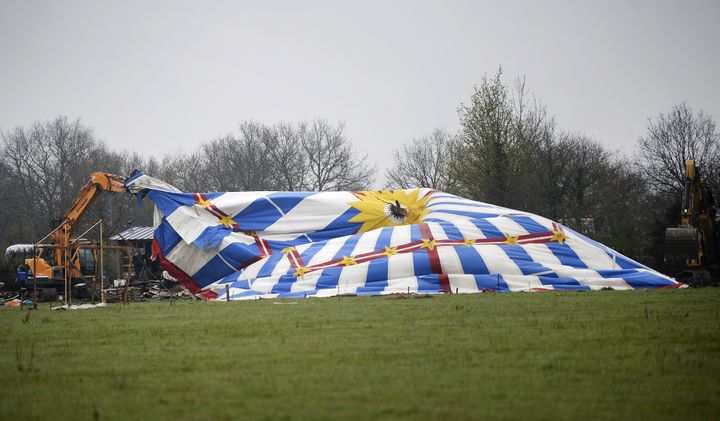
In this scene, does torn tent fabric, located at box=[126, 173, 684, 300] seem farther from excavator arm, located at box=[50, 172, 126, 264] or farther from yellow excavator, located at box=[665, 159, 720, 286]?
yellow excavator, located at box=[665, 159, 720, 286]

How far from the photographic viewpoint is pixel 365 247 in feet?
→ 70.7

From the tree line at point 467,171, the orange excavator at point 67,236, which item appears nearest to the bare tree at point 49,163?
the tree line at point 467,171

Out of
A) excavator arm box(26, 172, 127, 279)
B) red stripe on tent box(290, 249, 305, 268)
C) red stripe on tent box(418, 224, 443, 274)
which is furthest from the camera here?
excavator arm box(26, 172, 127, 279)

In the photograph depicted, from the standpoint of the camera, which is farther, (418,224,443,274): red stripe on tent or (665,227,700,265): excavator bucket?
(665,227,700,265): excavator bucket

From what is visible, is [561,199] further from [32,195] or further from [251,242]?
[32,195]

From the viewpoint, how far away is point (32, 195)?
5184 cm

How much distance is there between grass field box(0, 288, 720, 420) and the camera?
5797mm

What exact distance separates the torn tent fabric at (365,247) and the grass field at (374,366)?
7285 mm

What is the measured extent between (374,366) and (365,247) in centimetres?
1406

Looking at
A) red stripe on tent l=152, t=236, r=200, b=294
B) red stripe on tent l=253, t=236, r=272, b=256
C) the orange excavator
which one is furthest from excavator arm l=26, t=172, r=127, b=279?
red stripe on tent l=253, t=236, r=272, b=256

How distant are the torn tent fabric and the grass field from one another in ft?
23.9

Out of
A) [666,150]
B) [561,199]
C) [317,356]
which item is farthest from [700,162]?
[317,356]

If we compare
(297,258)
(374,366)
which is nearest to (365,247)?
(297,258)

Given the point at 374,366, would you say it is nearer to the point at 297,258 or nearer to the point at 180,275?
the point at 297,258
